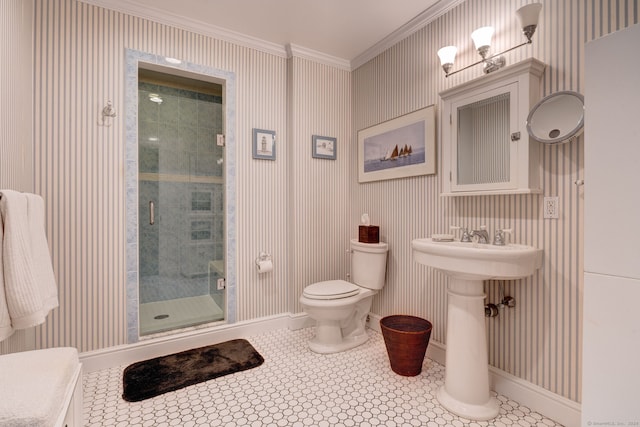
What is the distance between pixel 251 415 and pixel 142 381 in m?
0.80

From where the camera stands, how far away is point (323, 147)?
294 centimetres

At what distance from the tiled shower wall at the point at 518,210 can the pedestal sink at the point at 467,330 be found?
0.17 metres

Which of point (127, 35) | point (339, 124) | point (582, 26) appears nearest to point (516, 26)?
point (582, 26)

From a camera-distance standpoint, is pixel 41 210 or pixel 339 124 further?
pixel 339 124

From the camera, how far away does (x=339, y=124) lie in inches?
120

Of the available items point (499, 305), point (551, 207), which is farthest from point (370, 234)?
point (551, 207)

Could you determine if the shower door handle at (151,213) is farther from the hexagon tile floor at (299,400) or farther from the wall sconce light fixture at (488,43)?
the wall sconce light fixture at (488,43)

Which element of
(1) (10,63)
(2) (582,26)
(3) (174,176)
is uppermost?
(2) (582,26)

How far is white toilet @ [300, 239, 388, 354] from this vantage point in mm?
2275

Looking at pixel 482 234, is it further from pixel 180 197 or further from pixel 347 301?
pixel 180 197

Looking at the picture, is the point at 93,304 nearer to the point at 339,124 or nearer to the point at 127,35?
the point at 127,35

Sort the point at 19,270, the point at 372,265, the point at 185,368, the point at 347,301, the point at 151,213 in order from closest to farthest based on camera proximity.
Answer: the point at 19,270
the point at 185,368
the point at 347,301
the point at 372,265
the point at 151,213

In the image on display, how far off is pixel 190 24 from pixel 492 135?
2313 mm

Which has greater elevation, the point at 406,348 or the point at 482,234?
the point at 482,234
